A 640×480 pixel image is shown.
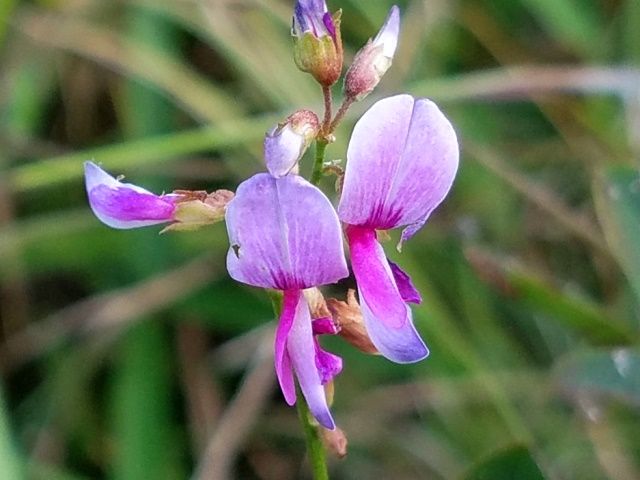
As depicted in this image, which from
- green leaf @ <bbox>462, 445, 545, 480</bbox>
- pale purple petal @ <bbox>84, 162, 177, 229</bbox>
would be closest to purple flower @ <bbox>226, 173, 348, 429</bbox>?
pale purple petal @ <bbox>84, 162, 177, 229</bbox>

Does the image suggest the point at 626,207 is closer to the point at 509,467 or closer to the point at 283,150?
the point at 509,467

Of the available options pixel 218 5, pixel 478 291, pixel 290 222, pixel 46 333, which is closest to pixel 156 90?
pixel 218 5

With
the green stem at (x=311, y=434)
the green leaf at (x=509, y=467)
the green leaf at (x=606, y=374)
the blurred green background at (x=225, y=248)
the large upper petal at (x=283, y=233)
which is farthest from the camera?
the blurred green background at (x=225, y=248)

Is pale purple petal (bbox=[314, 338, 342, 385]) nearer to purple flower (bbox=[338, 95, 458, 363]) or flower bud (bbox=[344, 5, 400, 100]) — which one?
purple flower (bbox=[338, 95, 458, 363])

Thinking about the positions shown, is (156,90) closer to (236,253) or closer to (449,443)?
(449,443)

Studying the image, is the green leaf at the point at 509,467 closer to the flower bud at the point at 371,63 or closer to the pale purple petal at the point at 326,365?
the pale purple petal at the point at 326,365

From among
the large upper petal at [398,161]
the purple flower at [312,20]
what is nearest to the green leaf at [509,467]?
the large upper petal at [398,161]

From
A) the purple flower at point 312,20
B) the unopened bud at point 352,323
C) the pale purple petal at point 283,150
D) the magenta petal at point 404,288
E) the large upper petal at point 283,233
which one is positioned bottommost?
the unopened bud at point 352,323

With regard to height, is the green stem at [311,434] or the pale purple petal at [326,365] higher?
the pale purple petal at [326,365]
